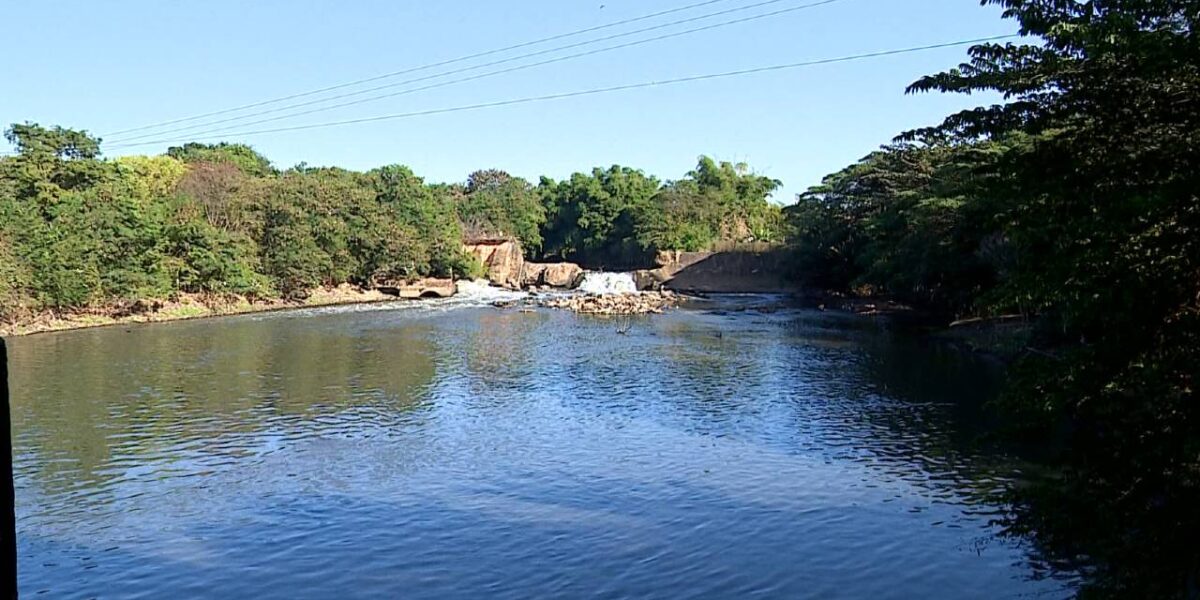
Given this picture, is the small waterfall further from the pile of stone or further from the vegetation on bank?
the pile of stone

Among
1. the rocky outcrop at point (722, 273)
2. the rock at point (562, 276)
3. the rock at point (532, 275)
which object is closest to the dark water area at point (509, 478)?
the rocky outcrop at point (722, 273)

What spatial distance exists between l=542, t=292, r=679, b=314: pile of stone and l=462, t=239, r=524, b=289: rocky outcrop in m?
13.2

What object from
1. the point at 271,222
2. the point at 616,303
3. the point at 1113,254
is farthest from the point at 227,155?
the point at 1113,254

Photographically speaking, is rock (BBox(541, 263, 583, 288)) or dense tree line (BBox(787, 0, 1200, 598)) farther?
rock (BBox(541, 263, 583, 288))

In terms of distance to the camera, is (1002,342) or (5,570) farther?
(1002,342)

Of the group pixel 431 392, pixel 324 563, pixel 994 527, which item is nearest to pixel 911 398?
pixel 994 527

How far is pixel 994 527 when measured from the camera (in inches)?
Answer: 441

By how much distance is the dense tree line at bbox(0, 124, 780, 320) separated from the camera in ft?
120

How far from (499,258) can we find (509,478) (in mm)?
51546

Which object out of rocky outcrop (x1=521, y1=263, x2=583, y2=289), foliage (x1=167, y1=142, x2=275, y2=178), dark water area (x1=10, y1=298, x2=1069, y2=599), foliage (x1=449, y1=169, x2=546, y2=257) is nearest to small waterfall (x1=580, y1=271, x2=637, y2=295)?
rocky outcrop (x1=521, y1=263, x2=583, y2=289)

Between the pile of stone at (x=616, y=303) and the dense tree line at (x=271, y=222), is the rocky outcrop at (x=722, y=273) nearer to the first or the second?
the dense tree line at (x=271, y=222)

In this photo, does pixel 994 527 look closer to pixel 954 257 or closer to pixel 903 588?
pixel 903 588

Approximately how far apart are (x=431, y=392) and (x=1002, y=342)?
52.5 ft

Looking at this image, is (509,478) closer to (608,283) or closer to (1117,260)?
(1117,260)
